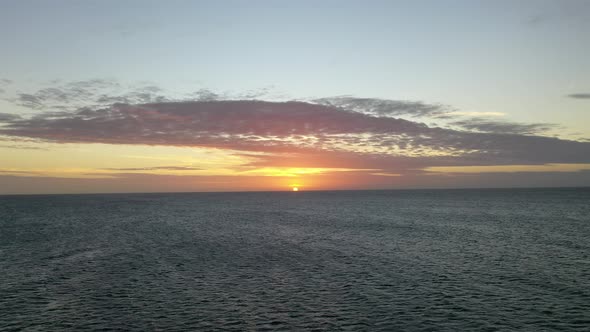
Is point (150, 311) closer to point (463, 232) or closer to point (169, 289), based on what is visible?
point (169, 289)

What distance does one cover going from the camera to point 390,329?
35.3 metres

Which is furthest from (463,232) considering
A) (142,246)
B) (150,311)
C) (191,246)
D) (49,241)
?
(49,241)

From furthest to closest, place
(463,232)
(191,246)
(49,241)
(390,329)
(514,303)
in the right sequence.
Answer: (463,232)
(49,241)
(191,246)
(514,303)
(390,329)

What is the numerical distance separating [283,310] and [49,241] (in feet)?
237

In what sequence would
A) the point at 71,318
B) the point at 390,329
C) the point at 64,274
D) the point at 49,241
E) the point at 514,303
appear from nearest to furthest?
the point at 390,329
the point at 71,318
the point at 514,303
the point at 64,274
the point at 49,241

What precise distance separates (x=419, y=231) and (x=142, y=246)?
6526 cm

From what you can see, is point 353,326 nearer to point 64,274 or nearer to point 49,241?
point 64,274

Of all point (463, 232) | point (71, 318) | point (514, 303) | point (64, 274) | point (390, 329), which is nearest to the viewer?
point (390, 329)

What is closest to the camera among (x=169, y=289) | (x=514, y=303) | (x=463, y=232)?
(x=514, y=303)

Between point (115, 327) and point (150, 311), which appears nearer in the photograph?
point (115, 327)

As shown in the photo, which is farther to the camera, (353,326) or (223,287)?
(223,287)

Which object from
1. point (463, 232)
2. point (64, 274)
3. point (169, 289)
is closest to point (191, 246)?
point (64, 274)

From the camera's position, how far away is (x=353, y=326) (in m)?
36.0

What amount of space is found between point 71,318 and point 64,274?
2164cm
